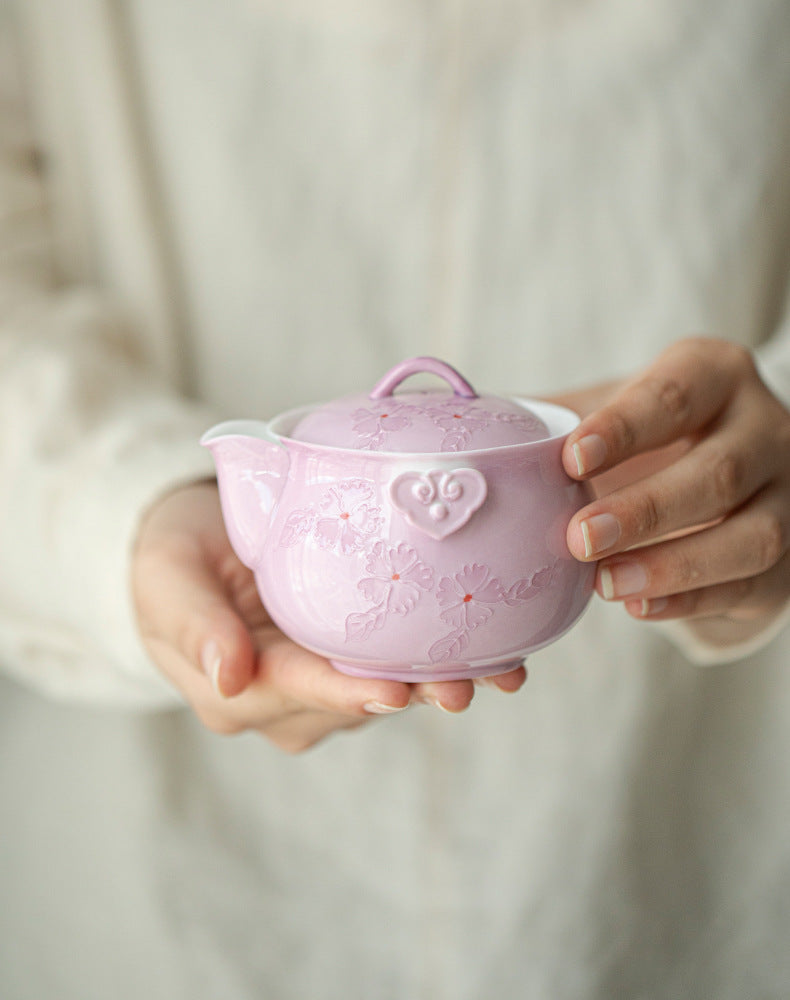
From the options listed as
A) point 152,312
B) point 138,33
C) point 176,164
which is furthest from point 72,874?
point 138,33

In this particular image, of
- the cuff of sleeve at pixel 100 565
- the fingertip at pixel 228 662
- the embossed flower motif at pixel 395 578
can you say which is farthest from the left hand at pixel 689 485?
the cuff of sleeve at pixel 100 565

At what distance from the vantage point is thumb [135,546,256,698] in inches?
24.9

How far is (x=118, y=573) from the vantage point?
0.82 metres

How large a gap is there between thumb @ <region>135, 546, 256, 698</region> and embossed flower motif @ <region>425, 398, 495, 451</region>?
214 millimetres

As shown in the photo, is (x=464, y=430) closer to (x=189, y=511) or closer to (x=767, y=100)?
(x=189, y=511)

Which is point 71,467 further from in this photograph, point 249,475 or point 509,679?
point 509,679

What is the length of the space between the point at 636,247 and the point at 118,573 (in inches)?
27.9

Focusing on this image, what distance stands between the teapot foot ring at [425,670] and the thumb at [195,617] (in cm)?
7

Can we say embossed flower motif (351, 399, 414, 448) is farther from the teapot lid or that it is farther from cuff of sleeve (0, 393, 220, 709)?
cuff of sleeve (0, 393, 220, 709)

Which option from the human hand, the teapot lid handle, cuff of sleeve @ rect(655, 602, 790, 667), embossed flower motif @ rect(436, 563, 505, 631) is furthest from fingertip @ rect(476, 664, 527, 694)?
cuff of sleeve @ rect(655, 602, 790, 667)

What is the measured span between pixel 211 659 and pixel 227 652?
2 cm

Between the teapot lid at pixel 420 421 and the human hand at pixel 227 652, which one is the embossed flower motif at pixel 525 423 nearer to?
the teapot lid at pixel 420 421

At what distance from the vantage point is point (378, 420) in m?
0.59

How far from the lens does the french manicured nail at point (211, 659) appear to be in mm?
630
